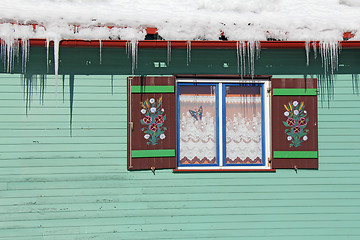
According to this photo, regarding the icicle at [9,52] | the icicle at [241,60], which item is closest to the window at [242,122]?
the icicle at [241,60]

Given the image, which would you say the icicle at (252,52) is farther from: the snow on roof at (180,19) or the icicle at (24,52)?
the icicle at (24,52)

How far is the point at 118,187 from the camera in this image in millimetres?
4609

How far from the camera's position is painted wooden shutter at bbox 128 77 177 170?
181 inches

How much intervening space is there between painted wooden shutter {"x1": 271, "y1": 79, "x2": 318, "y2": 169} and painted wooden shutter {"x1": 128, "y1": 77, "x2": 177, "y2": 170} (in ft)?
4.72

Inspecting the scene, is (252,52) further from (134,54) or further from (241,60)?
(134,54)

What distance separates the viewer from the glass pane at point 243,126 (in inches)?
190

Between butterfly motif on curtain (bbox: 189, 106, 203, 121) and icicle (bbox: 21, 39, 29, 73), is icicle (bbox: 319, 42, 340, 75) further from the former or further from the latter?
icicle (bbox: 21, 39, 29, 73)

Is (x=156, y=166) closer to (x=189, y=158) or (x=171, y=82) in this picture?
(x=189, y=158)

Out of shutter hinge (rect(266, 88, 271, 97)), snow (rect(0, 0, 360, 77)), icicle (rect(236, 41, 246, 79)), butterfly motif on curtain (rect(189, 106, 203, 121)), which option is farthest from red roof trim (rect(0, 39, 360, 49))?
butterfly motif on curtain (rect(189, 106, 203, 121))

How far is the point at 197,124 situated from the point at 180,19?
1492 millimetres

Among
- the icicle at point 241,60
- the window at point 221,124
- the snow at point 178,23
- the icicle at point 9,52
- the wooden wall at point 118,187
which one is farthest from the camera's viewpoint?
the window at point 221,124

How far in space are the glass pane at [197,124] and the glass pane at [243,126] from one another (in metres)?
0.22

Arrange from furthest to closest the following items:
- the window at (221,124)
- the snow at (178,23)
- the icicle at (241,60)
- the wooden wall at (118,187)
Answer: the window at (221,124) → the icicle at (241,60) → the wooden wall at (118,187) → the snow at (178,23)

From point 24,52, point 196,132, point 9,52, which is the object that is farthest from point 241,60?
point 9,52
